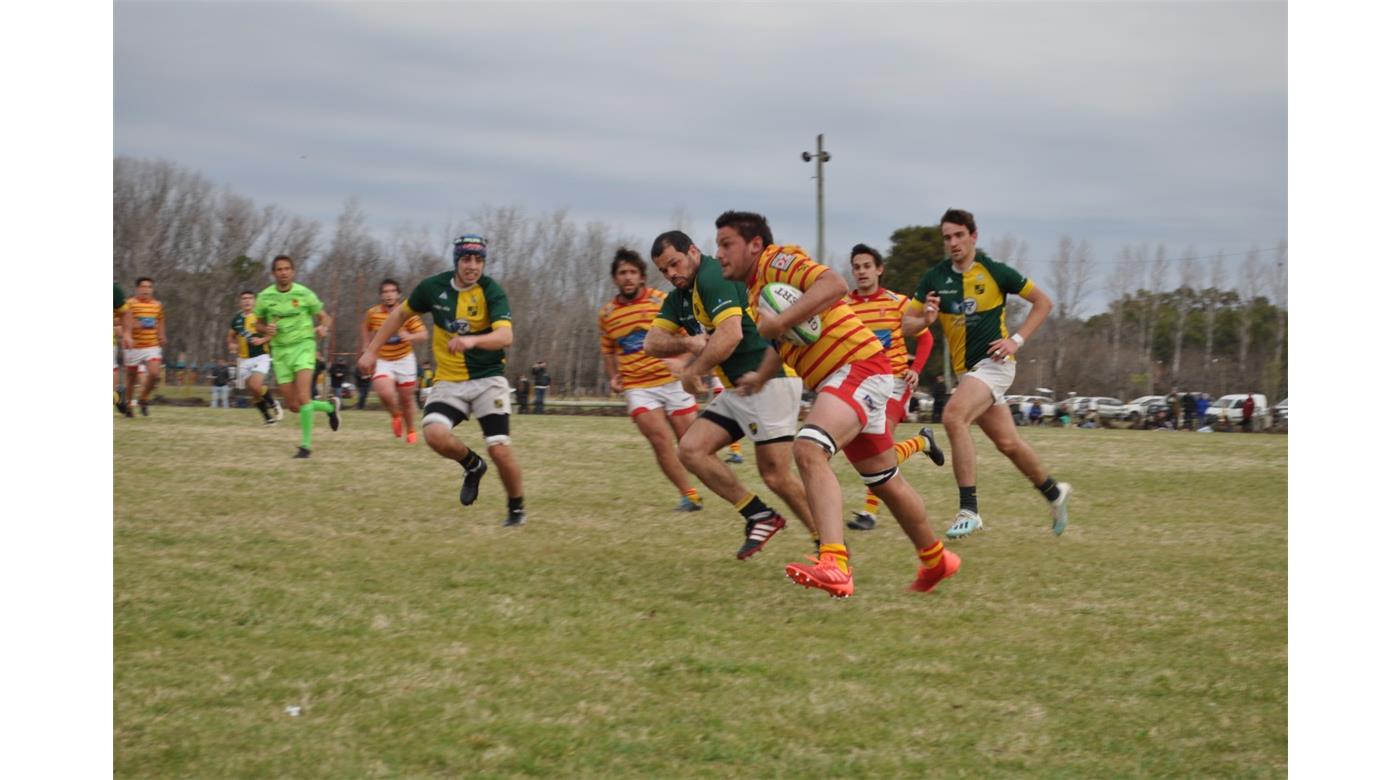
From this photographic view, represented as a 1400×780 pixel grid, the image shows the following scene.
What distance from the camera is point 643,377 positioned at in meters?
9.99

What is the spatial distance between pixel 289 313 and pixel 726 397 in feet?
26.3

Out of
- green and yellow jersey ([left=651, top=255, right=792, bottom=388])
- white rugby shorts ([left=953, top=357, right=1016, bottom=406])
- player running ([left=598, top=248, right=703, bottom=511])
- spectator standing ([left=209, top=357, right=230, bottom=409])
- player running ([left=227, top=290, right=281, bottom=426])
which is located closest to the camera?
green and yellow jersey ([left=651, top=255, right=792, bottom=388])

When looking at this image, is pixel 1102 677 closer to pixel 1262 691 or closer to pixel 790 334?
pixel 1262 691

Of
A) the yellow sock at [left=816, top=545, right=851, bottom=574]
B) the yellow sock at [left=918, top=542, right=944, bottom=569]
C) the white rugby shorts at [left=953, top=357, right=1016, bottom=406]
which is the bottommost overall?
the yellow sock at [left=918, top=542, right=944, bottom=569]

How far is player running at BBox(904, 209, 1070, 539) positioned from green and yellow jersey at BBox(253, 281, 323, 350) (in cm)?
769

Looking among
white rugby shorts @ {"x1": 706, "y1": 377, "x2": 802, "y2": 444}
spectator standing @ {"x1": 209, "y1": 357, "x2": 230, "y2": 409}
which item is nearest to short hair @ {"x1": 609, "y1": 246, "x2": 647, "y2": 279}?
white rugby shorts @ {"x1": 706, "y1": 377, "x2": 802, "y2": 444}

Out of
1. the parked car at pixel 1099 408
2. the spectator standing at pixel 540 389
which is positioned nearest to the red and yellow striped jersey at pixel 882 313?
the spectator standing at pixel 540 389

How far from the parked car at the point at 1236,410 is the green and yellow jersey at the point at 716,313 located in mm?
28010

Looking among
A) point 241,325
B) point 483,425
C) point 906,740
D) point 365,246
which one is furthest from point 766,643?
point 365,246

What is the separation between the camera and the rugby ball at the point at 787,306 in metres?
5.81

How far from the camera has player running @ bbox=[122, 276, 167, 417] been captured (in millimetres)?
17438

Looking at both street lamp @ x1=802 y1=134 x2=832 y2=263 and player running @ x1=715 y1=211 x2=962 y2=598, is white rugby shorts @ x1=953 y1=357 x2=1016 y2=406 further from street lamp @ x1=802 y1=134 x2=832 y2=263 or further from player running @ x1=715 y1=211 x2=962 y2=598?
street lamp @ x1=802 y1=134 x2=832 y2=263

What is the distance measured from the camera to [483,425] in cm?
838

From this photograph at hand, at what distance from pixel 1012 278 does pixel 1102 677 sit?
430 cm
